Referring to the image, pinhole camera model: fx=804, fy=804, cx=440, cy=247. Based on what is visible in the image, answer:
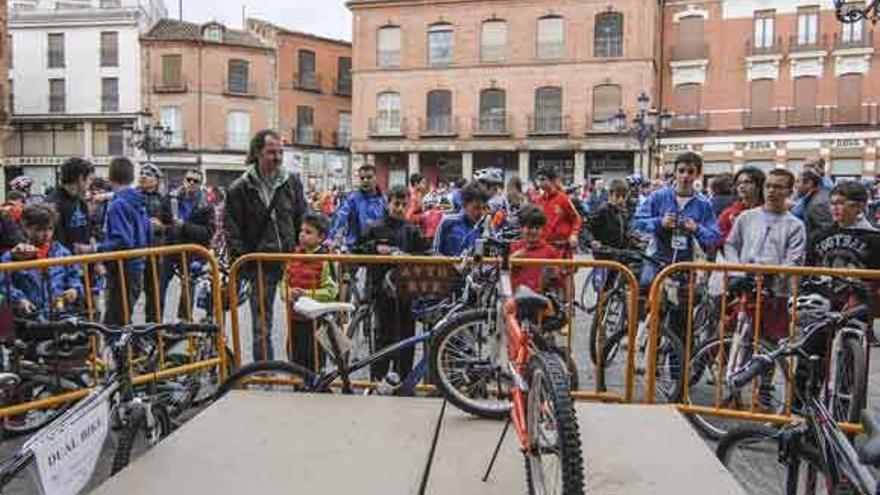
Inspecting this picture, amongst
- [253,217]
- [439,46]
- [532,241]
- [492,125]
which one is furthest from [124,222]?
[439,46]

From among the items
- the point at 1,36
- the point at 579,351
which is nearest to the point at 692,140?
the point at 1,36

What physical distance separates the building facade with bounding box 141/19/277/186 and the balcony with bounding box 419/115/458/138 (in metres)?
10.8

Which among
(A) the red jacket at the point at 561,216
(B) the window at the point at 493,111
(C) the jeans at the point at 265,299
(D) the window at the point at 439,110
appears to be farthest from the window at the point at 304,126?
(C) the jeans at the point at 265,299

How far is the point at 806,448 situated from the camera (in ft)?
11.3

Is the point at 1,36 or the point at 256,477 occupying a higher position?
the point at 1,36

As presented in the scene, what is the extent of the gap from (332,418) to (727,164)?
3404cm

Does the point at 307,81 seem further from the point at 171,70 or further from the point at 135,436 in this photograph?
the point at 135,436

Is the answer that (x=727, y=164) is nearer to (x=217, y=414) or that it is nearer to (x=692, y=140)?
(x=692, y=140)

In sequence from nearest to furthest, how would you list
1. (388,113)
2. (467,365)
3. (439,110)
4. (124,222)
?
(467,365), (124,222), (439,110), (388,113)

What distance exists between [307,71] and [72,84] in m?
12.7

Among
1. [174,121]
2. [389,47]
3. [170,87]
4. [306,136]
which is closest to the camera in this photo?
[389,47]

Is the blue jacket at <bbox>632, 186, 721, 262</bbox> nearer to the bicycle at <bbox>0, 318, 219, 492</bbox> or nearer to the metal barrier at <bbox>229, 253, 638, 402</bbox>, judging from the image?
the metal barrier at <bbox>229, 253, 638, 402</bbox>

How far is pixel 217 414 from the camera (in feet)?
14.2

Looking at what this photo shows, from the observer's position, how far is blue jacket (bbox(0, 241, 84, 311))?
4785mm
